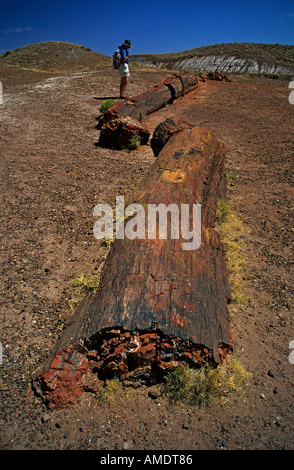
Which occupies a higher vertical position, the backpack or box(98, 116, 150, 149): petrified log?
the backpack

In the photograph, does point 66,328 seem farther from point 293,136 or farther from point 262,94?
point 262,94

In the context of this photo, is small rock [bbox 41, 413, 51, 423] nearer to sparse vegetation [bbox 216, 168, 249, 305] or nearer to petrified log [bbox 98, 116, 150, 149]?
sparse vegetation [bbox 216, 168, 249, 305]

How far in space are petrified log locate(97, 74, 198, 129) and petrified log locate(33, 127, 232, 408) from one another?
18.8ft

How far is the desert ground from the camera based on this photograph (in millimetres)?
1944

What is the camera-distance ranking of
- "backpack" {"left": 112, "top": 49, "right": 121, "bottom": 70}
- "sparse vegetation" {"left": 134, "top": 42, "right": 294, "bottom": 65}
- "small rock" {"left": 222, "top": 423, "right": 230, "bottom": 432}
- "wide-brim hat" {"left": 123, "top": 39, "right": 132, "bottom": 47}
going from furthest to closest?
"sparse vegetation" {"left": 134, "top": 42, "right": 294, "bottom": 65}, "backpack" {"left": 112, "top": 49, "right": 121, "bottom": 70}, "wide-brim hat" {"left": 123, "top": 39, "right": 132, "bottom": 47}, "small rock" {"left": 222, "top": 423, "right": 230, "bottom": 432}

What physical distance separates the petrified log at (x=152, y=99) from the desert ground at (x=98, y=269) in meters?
0.55

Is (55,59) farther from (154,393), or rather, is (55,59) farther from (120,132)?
(154,393)

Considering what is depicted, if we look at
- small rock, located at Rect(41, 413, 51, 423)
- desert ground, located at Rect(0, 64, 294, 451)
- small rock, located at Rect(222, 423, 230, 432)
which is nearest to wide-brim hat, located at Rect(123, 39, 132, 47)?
desert ground, located at Rect(0, 64, 294, 451)

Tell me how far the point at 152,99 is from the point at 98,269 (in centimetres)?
756

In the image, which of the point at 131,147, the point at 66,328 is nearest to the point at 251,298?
the point at 66,328

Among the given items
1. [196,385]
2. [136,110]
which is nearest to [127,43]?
[136,110]

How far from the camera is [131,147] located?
6625 millimetres

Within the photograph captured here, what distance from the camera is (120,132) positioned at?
661 cm

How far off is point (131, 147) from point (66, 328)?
5111 millimetres
